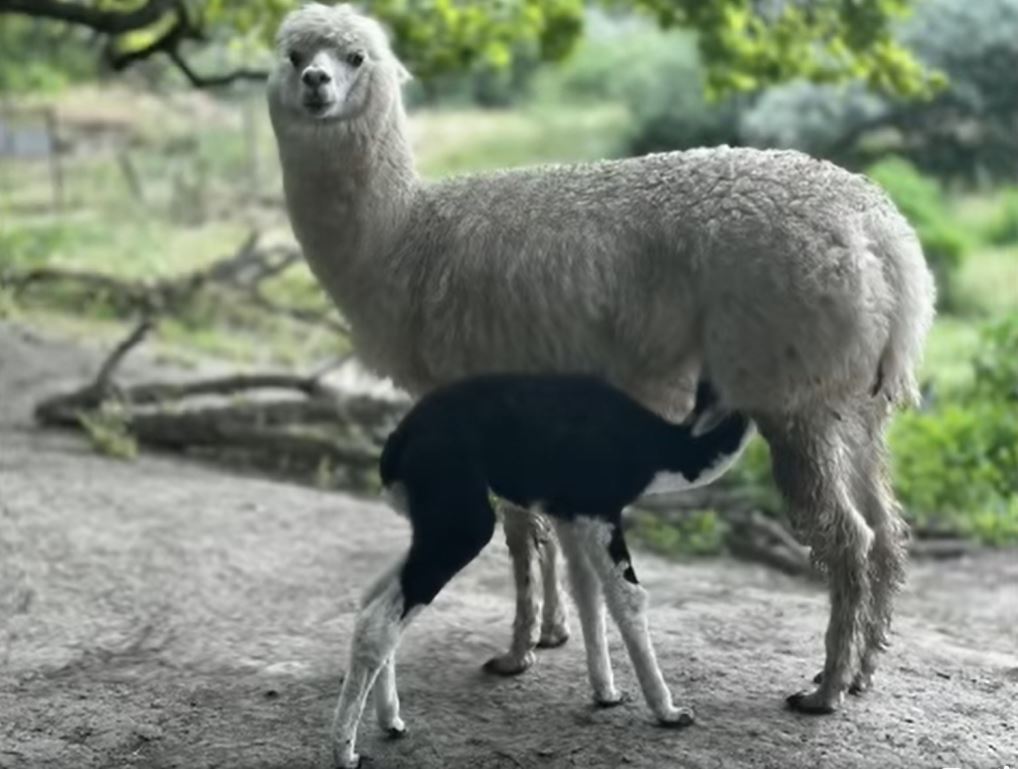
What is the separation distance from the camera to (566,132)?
506 inches

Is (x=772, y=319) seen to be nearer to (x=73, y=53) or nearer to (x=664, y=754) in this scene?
(x=664, y=754)

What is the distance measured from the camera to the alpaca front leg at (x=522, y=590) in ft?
12.8

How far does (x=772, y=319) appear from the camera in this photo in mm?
3260

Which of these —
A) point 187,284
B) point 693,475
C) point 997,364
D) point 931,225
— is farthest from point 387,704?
point 931,225

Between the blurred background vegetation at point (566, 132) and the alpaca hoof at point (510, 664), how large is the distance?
257 centimetres

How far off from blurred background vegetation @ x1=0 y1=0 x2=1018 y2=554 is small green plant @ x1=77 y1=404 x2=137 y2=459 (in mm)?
1802

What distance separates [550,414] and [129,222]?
10.2 meters

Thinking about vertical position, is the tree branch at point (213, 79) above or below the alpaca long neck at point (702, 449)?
above

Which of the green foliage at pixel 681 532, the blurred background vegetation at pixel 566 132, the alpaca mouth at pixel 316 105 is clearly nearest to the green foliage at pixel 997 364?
the blurred background vegetation at pixel 566 132

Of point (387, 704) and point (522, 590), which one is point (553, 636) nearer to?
point (522, 590)

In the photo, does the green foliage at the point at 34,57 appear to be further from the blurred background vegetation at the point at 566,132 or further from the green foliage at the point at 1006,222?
the green foliage at the point at 1006,222

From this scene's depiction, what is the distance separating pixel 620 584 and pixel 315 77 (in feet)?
4.69

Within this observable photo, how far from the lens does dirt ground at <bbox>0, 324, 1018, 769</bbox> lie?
3.60 metres

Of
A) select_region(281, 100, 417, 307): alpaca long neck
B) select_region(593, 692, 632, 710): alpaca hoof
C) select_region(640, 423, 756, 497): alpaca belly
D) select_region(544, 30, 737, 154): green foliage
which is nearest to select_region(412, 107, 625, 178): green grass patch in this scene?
select_region(544, 30, 737, 154): green foliage
